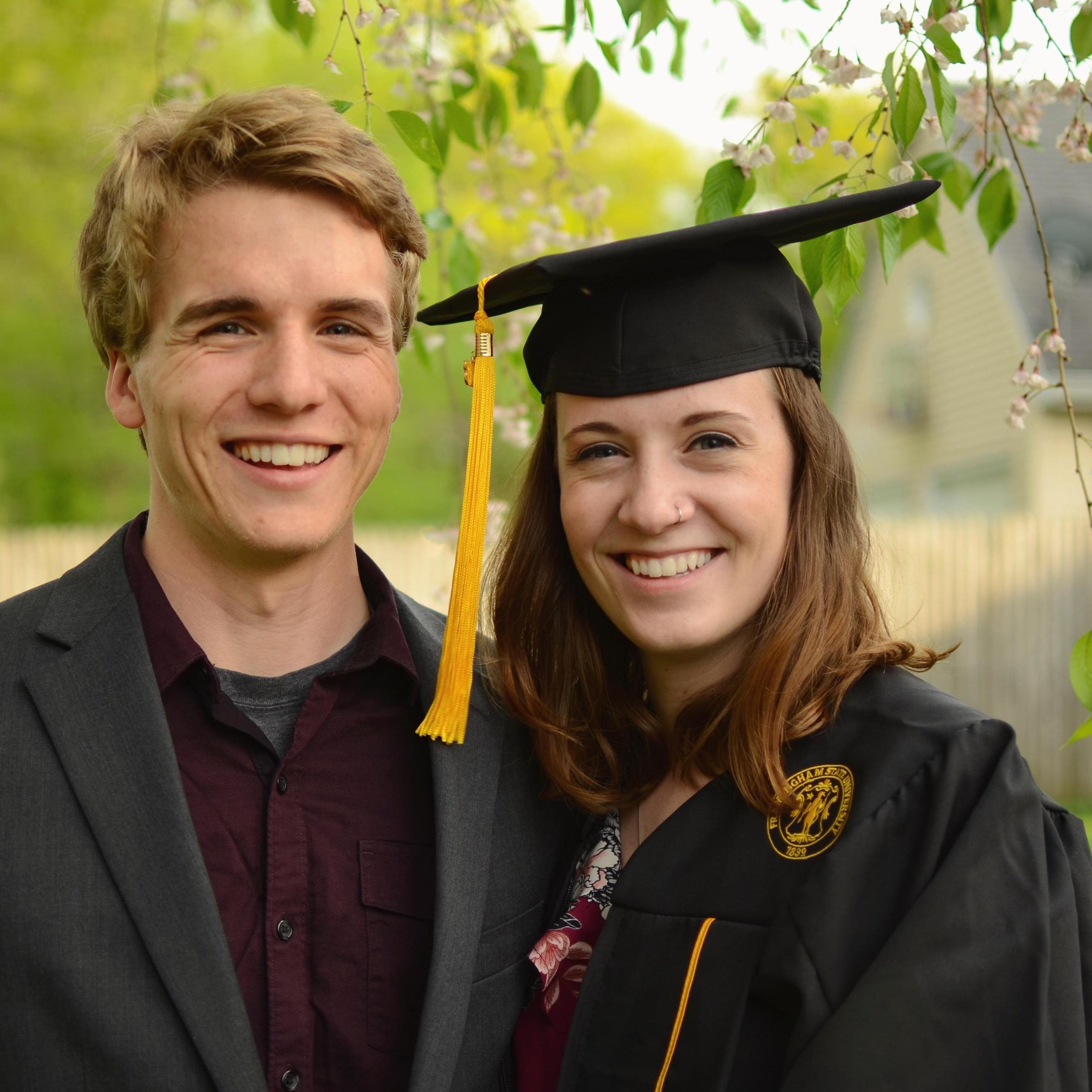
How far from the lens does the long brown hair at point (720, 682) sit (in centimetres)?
218

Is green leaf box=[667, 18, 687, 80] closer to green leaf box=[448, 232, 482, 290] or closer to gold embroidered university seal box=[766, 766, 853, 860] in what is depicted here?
green leaf box=[448, 232, 482, 290]

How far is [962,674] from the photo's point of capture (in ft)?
32.5

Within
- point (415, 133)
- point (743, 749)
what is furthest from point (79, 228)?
point (743, 749)

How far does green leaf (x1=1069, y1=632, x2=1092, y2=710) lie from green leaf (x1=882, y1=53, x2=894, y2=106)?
3.45 feet

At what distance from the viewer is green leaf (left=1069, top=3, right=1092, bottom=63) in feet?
7.50

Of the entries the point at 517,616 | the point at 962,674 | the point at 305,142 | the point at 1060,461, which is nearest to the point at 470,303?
the point at 305,142

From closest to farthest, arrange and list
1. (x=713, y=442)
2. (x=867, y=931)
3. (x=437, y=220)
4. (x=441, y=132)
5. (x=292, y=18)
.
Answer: (x=867, y=931)
(x=713, y=442)
(x=292, y=18)
(x=437, y=220)
(x=441, y=132)

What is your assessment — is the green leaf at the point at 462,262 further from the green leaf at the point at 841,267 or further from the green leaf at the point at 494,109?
the green leaf at the point at 841,267

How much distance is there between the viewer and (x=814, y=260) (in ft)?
7.75

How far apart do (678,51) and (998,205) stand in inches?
46.9

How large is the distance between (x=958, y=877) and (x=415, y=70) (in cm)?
259

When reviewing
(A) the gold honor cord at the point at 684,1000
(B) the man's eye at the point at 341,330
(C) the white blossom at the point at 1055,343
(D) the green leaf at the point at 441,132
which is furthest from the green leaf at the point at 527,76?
(A) the gold honor cord at the point at 684,1000

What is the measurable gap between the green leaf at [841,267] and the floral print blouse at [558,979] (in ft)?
3.80

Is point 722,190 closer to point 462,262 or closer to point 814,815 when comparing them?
point 462,262
